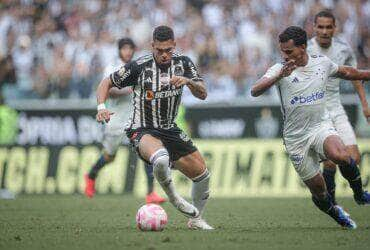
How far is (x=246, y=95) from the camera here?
18812mm

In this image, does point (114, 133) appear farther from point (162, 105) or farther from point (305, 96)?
point (305, 96)

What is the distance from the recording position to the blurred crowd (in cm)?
1886

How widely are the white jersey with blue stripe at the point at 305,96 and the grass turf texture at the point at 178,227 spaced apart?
1.19 m

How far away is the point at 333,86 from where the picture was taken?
1272 centimetres

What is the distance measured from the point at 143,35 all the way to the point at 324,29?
A: 8.28 m

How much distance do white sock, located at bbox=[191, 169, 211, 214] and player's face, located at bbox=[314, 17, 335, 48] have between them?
2.88 metres

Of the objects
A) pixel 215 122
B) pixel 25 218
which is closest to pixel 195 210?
pixel 25 218

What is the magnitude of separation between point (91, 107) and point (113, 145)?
310 cm

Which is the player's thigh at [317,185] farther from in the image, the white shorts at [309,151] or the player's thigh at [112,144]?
the player's thigh at [112,144]

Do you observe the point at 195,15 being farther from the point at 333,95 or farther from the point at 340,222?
the point at 340,222

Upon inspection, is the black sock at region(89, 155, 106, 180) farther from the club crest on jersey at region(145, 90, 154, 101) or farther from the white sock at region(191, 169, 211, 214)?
the club crest on jersey at region(145, 90, 154, 101)

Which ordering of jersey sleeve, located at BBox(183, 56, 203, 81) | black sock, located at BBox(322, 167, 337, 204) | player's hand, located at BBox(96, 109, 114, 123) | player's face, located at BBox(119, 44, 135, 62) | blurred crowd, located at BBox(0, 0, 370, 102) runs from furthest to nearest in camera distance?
blurred crowd, located at BBox(0, 0, 370, 102), player's face, located at BBox(119, 44, 135, 62), black sock, located at BBox(322, 167, 337, 204), jersey sleeve, located at BBox(183, 56, 203, 81), player's hand, located at BBox(96, 109, 114, 123)

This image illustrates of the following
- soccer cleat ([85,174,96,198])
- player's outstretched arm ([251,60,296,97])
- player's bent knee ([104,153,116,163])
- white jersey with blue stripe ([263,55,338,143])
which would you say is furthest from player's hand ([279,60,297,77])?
soccer cleat ([85,174,96,198])

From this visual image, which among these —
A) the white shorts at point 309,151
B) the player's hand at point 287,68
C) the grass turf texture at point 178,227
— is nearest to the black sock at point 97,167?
the grass turf texture at point 178,227
